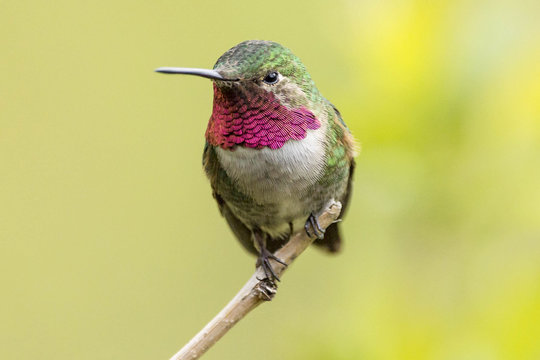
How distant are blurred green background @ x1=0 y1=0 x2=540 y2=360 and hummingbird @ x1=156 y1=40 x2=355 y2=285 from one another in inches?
6.0

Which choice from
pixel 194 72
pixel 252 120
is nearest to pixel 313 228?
pixel 252 120

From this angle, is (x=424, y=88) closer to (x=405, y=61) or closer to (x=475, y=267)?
(x=405, y=61)

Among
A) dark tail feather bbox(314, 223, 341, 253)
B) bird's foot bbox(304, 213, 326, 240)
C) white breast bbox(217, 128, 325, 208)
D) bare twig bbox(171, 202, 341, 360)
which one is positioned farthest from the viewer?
dark tail feather bbox(314, 223, 341, 253)

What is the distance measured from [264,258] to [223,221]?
7.23 feet

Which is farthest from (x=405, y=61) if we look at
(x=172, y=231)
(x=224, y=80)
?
(x=172, y=231)

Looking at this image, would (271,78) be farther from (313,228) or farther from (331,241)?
(331,241)

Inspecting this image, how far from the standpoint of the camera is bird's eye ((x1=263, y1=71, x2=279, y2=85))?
10.1 feet

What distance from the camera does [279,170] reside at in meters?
3.26

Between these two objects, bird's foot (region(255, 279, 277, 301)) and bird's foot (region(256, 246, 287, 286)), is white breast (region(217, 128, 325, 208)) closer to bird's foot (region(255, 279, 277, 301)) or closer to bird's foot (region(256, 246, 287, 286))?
bird's foot (region(256, 246, 287, 286))

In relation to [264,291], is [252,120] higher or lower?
higher

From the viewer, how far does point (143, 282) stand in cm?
602

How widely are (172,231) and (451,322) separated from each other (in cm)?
330

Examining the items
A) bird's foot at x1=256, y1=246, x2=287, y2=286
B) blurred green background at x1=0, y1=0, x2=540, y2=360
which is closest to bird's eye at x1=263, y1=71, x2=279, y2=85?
blurred green background at x1=0, y1=0, x2=540, y2=360

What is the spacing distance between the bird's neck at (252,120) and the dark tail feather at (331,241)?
94 cm
